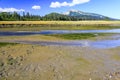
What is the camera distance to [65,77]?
1230 centimetres

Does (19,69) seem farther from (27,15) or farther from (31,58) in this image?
(27,15)

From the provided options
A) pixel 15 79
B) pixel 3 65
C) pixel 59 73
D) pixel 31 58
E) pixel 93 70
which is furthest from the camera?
pixel 31 58

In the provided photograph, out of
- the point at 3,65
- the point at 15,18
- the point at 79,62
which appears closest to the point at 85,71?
the point at 79,62

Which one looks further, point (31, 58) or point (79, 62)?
point (31, 58)

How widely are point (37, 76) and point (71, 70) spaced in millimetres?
2426

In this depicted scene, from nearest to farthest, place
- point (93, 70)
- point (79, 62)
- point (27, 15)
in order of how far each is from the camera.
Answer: point (93, 70), point (79, 62), point (27, 15)

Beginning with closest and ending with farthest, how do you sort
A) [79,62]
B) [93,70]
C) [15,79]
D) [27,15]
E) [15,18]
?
[15,79]
[93,70]
[79,62]
[15,18]
[27,15]

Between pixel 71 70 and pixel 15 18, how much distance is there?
137m

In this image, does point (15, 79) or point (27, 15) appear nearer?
point (15, 79)

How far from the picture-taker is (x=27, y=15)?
16050 cm

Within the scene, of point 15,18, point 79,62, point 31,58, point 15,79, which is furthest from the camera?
point 15,18

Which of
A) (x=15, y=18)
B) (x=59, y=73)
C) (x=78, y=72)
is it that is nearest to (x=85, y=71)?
(x=78, y=72)

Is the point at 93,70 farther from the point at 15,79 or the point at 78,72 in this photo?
the point at 15,79

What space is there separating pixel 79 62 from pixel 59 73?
3662mm
